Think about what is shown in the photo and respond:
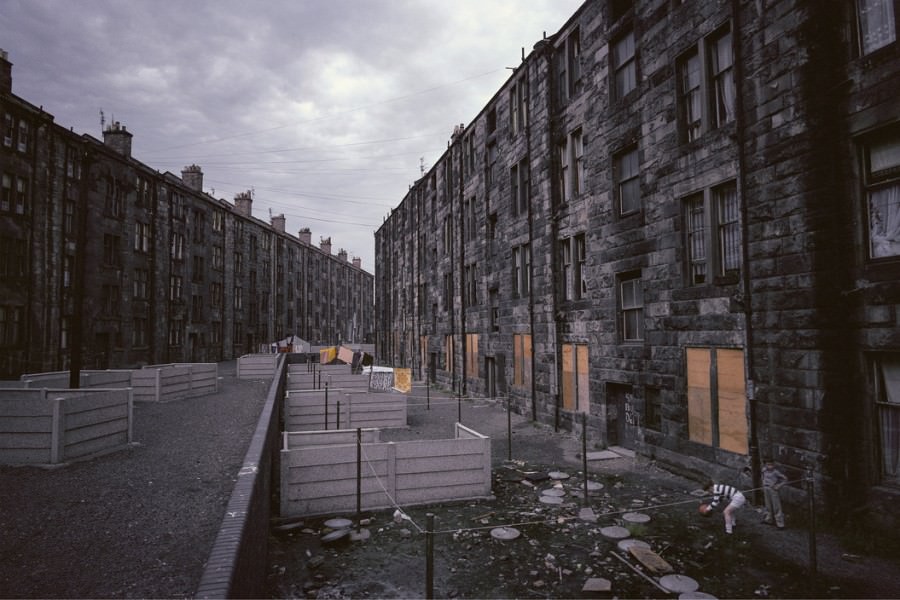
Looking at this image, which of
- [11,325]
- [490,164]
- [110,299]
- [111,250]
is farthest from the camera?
[111,250]

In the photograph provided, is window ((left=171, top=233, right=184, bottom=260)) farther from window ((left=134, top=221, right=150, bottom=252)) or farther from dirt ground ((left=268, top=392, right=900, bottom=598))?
dirt ground ((left=268, top=392, right=900, bottom=598))

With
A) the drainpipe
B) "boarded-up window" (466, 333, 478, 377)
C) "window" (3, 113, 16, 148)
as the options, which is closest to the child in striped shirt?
the drainpipe

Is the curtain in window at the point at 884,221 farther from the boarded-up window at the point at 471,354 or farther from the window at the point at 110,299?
the window at the point at 110,299

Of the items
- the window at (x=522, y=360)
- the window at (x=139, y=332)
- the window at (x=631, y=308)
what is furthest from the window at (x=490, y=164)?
the window at (x=139, y=332)

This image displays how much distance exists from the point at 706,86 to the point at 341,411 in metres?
14.5

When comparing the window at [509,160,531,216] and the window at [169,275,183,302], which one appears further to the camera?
the window at [169,275,183,302]

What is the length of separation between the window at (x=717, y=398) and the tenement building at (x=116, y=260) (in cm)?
1629

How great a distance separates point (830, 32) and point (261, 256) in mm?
56344

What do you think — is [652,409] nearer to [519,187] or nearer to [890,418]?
[890,418]

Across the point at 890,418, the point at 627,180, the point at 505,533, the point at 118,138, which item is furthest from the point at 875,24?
the point at 118,138

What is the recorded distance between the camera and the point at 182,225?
1684 inches

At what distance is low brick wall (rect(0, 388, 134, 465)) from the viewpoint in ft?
35.6

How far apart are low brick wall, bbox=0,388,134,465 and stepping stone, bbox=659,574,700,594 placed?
11616mm

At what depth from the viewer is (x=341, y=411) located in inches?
720
